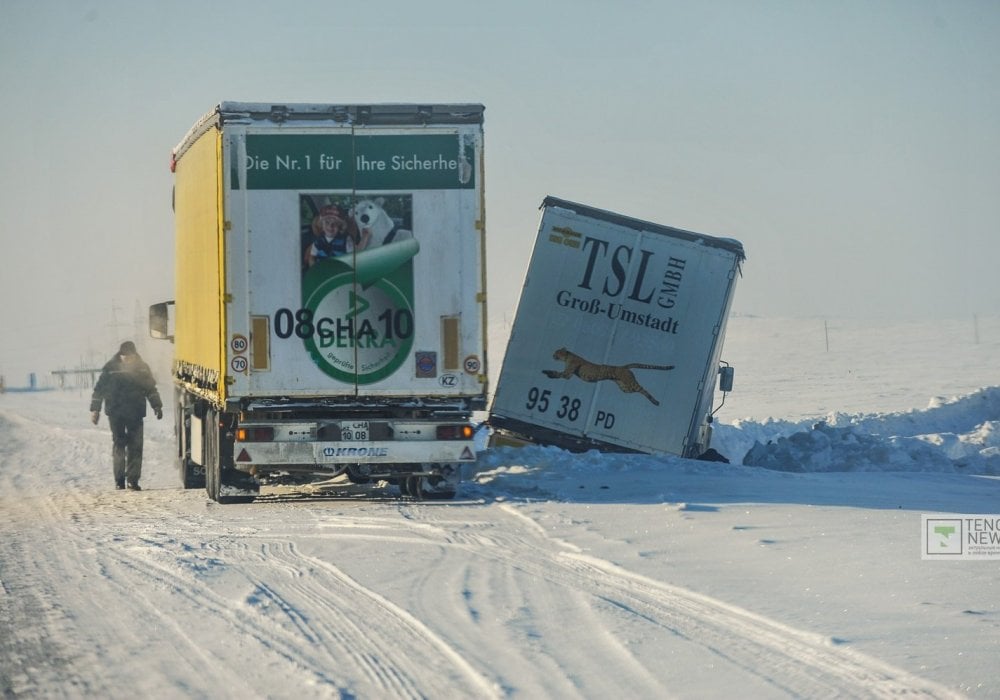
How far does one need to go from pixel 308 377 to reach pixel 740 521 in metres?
4.31

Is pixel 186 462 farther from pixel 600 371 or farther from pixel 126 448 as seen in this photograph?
pixel 600 371

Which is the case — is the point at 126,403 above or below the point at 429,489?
above

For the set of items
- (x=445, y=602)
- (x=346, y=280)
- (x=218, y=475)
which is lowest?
(x=445, y=602)

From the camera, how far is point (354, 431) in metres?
14.0

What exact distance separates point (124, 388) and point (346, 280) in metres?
5.77

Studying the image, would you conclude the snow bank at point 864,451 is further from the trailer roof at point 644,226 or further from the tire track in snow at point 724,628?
the tire track in snow at point 724,628

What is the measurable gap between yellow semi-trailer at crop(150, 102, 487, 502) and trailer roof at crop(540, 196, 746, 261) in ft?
14.2

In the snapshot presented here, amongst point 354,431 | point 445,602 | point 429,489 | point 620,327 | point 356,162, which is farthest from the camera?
point 620,327

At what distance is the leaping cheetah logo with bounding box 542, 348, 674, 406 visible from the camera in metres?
18.0

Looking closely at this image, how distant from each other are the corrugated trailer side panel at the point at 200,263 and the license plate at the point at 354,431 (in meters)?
1.22

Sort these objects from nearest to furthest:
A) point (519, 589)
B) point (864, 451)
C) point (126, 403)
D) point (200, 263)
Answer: point (519, 589), point (200, 263), point (126, 403), point (864, 451)

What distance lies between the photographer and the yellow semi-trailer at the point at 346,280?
1357cm

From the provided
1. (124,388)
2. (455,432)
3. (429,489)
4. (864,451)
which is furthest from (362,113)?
(864,451)

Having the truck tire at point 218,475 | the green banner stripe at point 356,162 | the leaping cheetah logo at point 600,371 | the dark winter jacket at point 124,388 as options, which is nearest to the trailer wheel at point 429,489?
the truck tire at point 218,475
